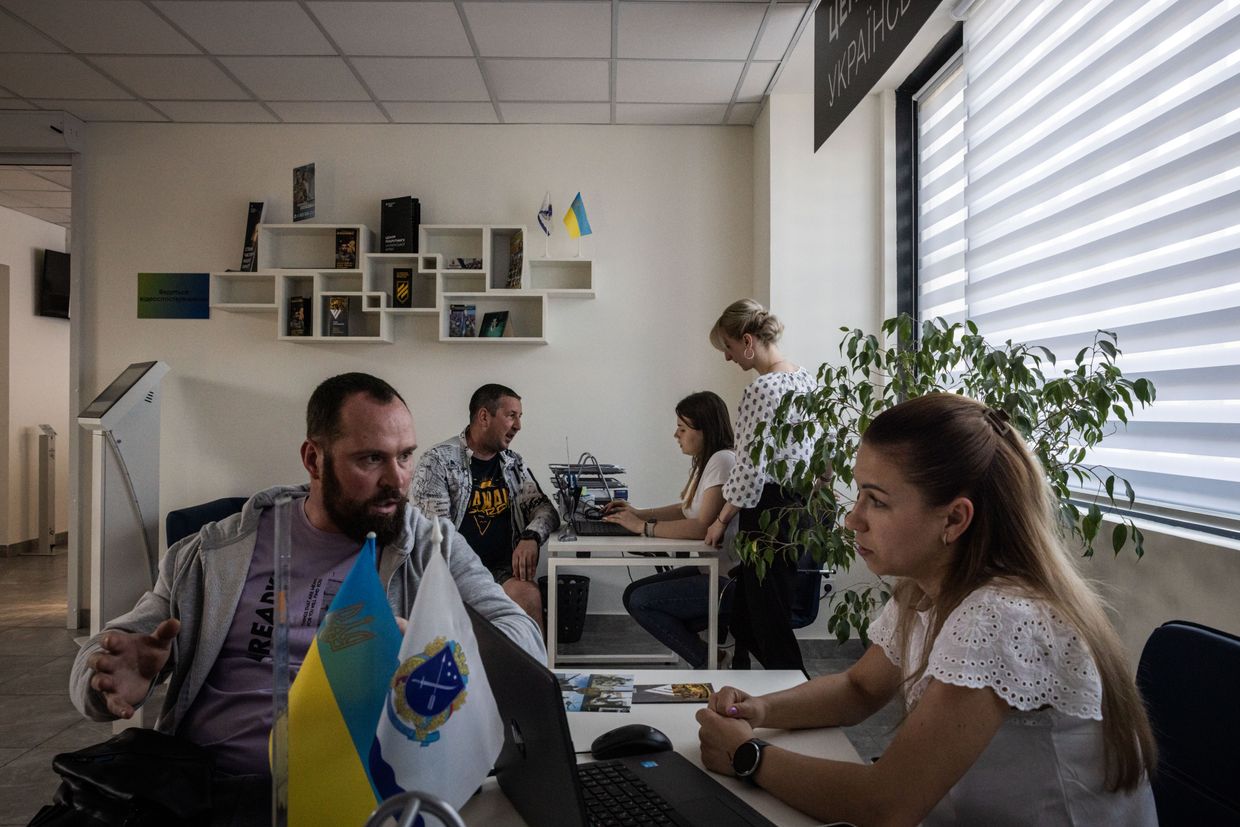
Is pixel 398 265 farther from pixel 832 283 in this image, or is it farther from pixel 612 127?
pixel 832 283

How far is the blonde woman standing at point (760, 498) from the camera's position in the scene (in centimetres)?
295

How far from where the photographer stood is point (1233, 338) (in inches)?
72.6

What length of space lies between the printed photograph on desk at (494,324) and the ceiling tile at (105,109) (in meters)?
2.22

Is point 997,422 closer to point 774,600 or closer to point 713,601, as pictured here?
point 774,600

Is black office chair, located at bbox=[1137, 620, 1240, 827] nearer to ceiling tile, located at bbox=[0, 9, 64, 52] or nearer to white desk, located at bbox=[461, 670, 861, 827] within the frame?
white desk, located at bbox=[461, 670, 861, 827]

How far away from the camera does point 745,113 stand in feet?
15.5

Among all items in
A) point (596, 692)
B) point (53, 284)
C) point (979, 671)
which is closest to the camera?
point (979, 671)

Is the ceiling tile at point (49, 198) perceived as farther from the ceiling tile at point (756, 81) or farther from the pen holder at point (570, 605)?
the ceiling tile at point (756, 81)

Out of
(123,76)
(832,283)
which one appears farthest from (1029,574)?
(123,76)

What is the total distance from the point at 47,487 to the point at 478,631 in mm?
8124

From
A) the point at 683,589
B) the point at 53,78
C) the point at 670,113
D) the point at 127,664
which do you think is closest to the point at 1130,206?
the point at 683,589

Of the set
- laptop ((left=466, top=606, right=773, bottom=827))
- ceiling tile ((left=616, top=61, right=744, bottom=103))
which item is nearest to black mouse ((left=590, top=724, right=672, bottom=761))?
laptop ((left=466, top=606, right=773, bottom=827))

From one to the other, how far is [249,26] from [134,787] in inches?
141

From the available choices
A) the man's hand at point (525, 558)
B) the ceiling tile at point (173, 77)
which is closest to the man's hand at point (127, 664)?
the man's hand at point (525, 558)
